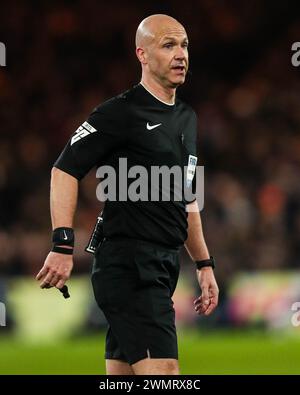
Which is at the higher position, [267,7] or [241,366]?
[267,7]

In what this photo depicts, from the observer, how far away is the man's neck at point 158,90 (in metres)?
5.49

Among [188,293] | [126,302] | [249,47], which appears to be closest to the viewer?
[126,302]

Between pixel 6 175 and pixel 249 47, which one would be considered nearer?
pixel 6 175

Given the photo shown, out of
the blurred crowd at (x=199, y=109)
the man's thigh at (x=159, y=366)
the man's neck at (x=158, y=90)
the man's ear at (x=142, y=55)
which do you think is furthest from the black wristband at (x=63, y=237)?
the blurred crowd at (x=199, y=109)

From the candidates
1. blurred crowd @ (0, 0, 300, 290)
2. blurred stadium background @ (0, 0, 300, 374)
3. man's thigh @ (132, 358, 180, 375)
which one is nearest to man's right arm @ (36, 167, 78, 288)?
man's thigh @ (132, 358, 180, 375)

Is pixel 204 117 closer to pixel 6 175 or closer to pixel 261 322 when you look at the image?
pixel 6 175

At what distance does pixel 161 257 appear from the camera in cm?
534

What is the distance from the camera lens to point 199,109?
17.3 m

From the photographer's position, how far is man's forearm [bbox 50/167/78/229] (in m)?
5.17

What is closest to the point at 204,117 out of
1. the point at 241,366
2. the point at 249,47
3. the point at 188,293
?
the point at 249,47

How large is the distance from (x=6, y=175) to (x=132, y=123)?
10.1m

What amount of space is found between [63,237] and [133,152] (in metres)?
0.59

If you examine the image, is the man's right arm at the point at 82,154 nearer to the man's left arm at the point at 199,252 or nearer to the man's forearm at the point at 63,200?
the man's forearm at the point at 63,200

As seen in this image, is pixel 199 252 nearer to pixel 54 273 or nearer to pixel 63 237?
pixel 63 237
